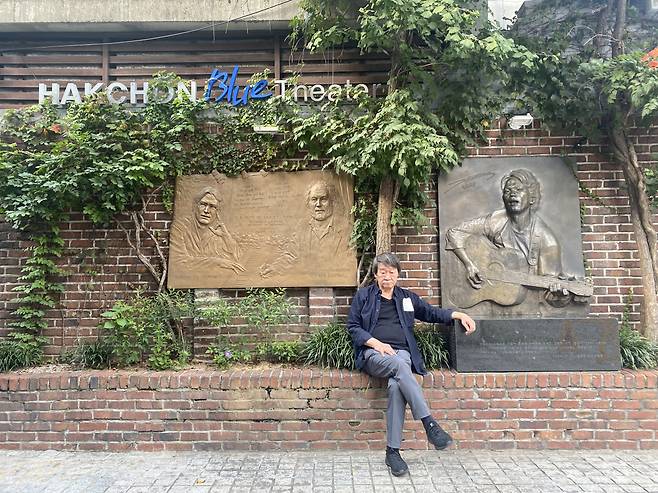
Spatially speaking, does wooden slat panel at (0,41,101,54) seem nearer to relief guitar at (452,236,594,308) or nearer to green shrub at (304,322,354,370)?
green shrub at (304,322,354,370)

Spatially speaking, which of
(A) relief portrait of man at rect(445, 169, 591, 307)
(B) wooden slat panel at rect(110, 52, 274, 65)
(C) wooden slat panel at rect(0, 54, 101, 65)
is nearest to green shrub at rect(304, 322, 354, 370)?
(A) relief portrait of man at rect(445, 169, 591, 307)

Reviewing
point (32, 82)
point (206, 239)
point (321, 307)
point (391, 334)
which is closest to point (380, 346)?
point (391, 334)

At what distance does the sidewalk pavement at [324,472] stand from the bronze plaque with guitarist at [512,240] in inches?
56.2

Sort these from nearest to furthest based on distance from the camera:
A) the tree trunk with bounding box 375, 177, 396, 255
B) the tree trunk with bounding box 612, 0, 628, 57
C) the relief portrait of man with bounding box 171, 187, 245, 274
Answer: the tree trunk with bounding box 375, 177, 396, 255
the tree trunk with bounding box 612, 0, 628, 57
the relief portrait of man with bounding box 171, 187, 245, 274

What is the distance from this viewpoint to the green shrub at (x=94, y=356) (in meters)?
4.61

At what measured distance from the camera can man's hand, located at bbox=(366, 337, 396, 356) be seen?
3871 millimetres

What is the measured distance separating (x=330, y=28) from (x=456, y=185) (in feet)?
6.73

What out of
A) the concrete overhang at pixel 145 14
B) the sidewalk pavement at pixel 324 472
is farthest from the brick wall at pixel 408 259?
the concrete overhang at pixel 145 14

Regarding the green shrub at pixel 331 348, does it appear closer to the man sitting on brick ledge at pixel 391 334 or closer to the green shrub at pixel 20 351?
the man sitting on brick ledge at pixel 391 334

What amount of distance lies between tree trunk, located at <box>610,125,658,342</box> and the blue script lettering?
3.78 metres

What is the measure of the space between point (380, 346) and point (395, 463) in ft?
2.94

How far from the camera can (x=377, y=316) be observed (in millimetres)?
4109

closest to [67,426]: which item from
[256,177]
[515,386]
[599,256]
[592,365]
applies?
[256,177]

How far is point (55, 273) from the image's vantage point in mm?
4957
